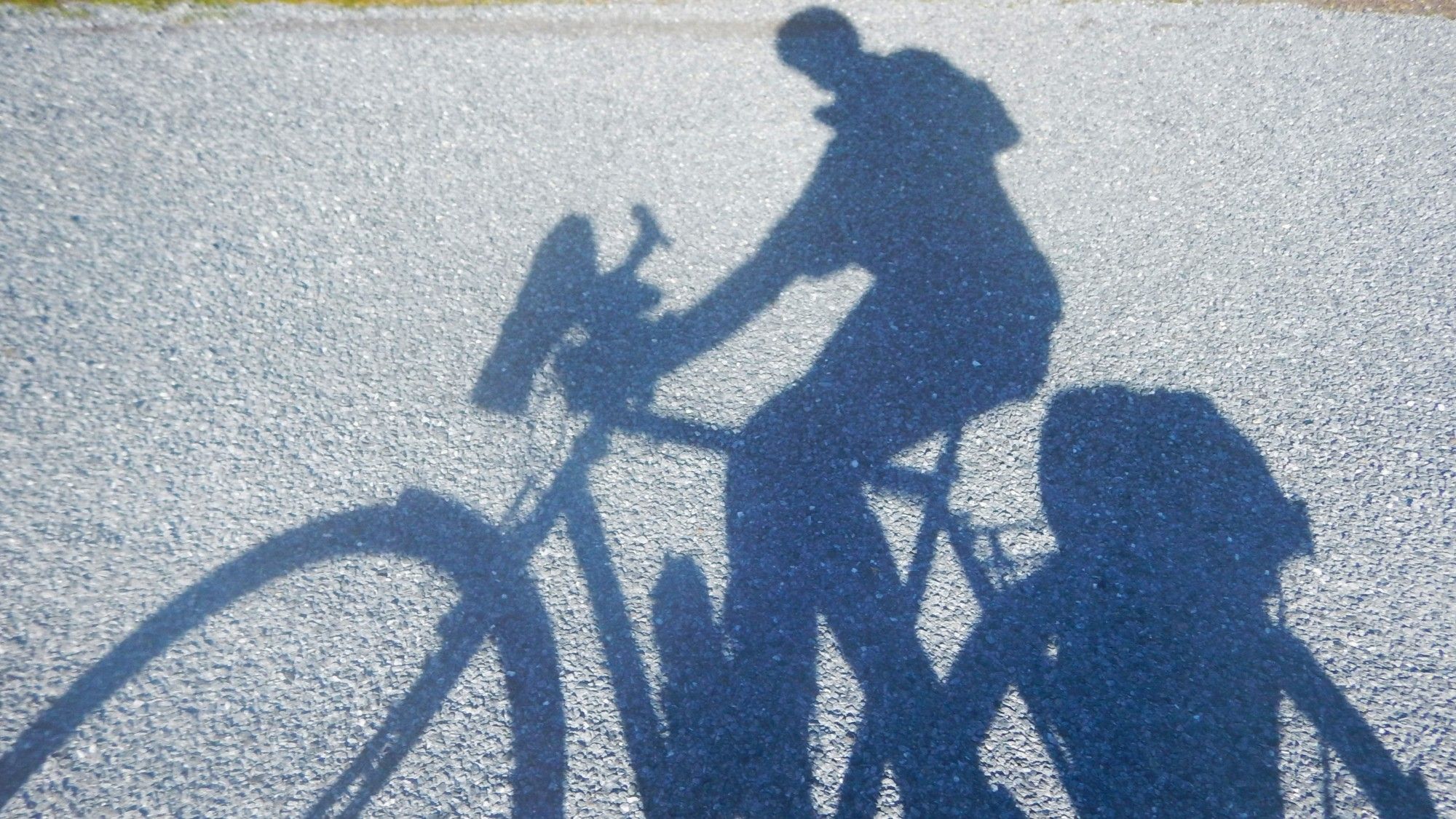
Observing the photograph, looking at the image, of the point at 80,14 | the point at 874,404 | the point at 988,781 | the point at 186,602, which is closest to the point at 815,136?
the point at 874,404

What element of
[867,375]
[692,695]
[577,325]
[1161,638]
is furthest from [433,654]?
[1161,638]

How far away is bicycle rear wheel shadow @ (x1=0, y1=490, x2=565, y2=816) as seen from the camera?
273cm

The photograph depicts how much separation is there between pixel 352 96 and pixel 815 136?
116 inches

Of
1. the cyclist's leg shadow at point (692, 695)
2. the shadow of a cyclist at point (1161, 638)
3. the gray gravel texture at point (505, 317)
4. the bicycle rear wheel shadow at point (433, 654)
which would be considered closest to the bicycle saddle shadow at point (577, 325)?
the gray gravel texture at point (505, 317)

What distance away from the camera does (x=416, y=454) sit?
11.5 ft

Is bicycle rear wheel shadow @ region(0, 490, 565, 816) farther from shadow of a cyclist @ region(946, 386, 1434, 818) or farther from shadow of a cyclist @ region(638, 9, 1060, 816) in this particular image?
shadow of a cyclist @ region(946, 386, 1434, 818)

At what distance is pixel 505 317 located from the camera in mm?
3984

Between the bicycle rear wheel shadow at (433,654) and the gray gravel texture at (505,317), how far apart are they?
0.03m

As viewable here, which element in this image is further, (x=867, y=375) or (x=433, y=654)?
(x=867, y=375)

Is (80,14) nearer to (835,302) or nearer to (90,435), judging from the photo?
(90,435)

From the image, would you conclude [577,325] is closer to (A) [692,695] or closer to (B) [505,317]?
(B) [505,317]

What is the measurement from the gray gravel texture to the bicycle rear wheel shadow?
0.03 m

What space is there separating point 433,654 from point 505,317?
5.64 feet

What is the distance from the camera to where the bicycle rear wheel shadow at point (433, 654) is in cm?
273
